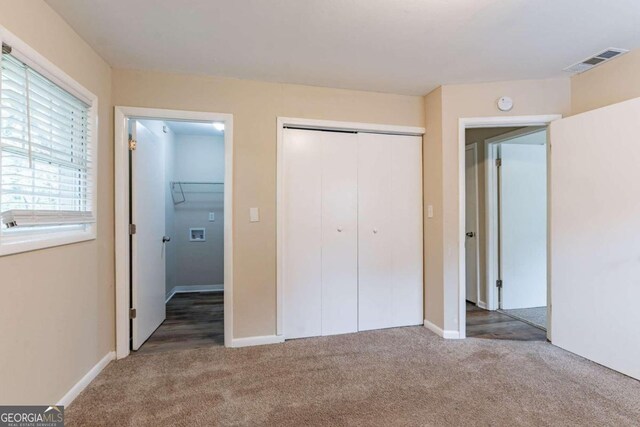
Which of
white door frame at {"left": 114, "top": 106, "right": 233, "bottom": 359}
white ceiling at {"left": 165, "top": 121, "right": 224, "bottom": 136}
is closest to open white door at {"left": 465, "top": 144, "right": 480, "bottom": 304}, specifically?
white door frame at {"left": 114, "top": 106, "right": 233, "bottom": 359}

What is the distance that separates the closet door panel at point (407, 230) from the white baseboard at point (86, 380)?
8.05 ft

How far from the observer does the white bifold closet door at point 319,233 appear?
9.36ft

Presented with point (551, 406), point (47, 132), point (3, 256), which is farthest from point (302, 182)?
point (551, 406)

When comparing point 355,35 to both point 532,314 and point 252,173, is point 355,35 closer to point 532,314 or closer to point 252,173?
point 252,173

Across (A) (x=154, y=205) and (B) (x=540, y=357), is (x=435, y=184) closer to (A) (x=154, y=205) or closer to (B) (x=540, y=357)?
(B) (x=540, y=357)

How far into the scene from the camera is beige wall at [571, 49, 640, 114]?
89.6 inches

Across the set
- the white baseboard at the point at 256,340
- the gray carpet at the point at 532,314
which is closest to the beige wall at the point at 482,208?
the gray carpet at the point at 532,314

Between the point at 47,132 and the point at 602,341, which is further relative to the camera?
the point at 602,341

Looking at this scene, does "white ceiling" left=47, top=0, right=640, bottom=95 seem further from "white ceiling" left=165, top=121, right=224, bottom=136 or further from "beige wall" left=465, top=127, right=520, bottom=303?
"white ceiling" left=165, top=121, right=224, bottom=136

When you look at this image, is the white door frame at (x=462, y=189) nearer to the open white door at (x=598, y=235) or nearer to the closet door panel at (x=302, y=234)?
the open white door at (x=598, y=235)

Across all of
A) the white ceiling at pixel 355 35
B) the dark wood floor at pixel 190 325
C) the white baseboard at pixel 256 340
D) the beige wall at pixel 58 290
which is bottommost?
the dark wood floor at pixel 190 325

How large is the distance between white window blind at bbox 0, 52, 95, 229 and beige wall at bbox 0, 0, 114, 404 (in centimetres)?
16

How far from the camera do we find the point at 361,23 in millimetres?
1909

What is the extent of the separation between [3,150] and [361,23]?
1.97 m
